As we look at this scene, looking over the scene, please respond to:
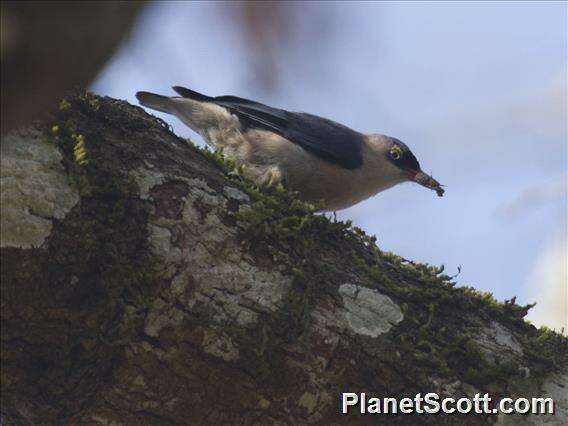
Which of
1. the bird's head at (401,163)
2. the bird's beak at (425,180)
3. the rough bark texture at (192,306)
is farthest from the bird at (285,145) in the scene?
the rough bark texture at (192,306)

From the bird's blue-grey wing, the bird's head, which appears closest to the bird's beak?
the bird's head

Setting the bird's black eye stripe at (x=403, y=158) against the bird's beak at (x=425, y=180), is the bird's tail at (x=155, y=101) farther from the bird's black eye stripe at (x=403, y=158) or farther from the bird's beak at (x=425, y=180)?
the bird's beak at (x=425, y=180)

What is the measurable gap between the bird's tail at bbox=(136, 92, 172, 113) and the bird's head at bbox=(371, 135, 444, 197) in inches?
60.1

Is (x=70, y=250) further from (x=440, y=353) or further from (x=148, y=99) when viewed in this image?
(x=148, y=99)

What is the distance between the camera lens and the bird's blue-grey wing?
546 centimetres

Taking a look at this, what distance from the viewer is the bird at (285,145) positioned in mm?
5309

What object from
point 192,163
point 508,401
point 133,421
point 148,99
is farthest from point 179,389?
point 148,99

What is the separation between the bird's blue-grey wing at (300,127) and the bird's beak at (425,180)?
535 mm

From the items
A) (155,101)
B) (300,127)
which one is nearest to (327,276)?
(300,127)

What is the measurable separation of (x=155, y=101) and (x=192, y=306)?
2.89m

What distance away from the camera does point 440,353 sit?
3.34 meters

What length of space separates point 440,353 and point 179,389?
3.50 feet

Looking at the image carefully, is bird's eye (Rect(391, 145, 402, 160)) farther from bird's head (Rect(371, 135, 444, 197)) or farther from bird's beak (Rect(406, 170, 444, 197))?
bird's beak (Rect(406, 170, 444, 197))

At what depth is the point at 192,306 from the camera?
2984 millimetres
